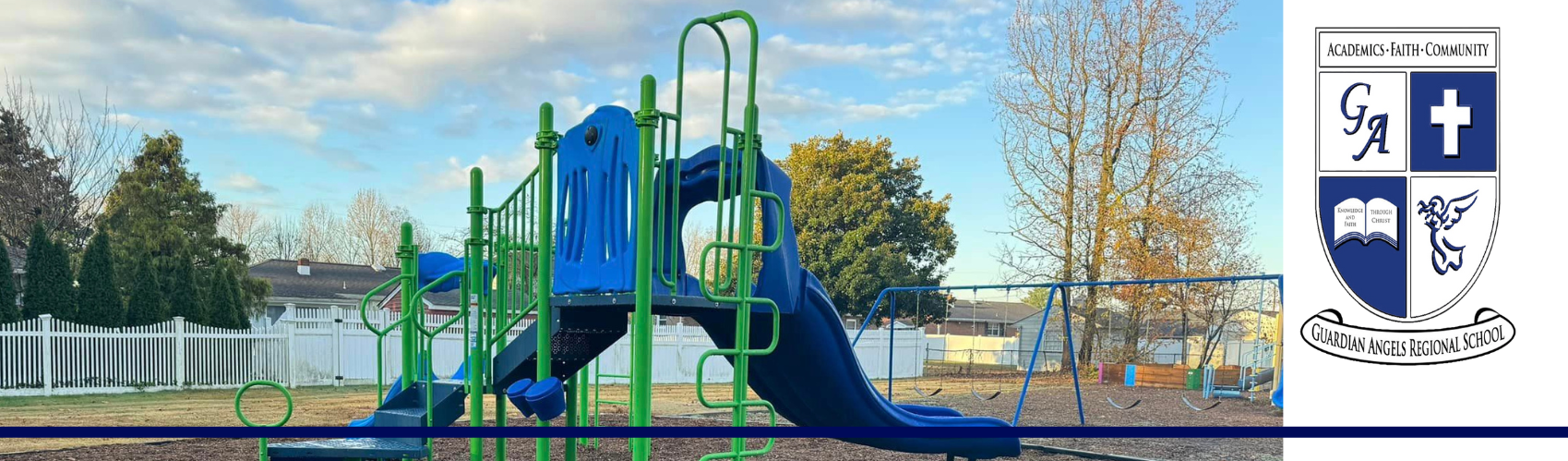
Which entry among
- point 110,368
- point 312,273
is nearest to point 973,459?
point 110,368

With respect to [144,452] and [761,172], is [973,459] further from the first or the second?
[144,452]

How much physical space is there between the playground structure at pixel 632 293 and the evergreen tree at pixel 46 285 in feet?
41.3

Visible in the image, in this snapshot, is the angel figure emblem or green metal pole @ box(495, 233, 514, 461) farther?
the angel figure emblem

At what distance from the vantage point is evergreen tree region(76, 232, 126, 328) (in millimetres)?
16594

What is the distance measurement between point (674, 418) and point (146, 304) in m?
10.1

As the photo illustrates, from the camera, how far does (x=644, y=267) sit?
16.1 feet

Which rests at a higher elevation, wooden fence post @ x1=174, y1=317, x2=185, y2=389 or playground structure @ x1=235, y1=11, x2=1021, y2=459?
playground structure @ x1=235, y1=11, x2=1021, y2=459

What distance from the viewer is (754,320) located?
6.19m

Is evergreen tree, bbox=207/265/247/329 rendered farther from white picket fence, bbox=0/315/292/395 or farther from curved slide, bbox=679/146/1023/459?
curved slide, bbox=679/146/1023/459

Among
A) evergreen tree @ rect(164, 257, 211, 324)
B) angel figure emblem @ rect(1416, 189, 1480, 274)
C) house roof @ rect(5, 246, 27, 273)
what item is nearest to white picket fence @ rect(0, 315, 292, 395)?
evergreen tree @ rect(164, 257, 211, 324)

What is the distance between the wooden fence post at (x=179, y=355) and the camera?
15945mm

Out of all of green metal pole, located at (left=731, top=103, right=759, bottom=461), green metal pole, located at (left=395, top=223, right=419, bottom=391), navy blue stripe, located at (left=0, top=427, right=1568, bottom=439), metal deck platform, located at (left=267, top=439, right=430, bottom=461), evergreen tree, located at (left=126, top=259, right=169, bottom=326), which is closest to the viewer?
navy blue stripe, located at (left=0, top=427, right=1568, bottom=439)

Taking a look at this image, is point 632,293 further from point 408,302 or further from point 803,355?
point 408,302

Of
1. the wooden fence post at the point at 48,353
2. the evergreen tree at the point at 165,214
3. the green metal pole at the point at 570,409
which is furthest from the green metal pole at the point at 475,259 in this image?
the evergreen tree at the point at 165,214
